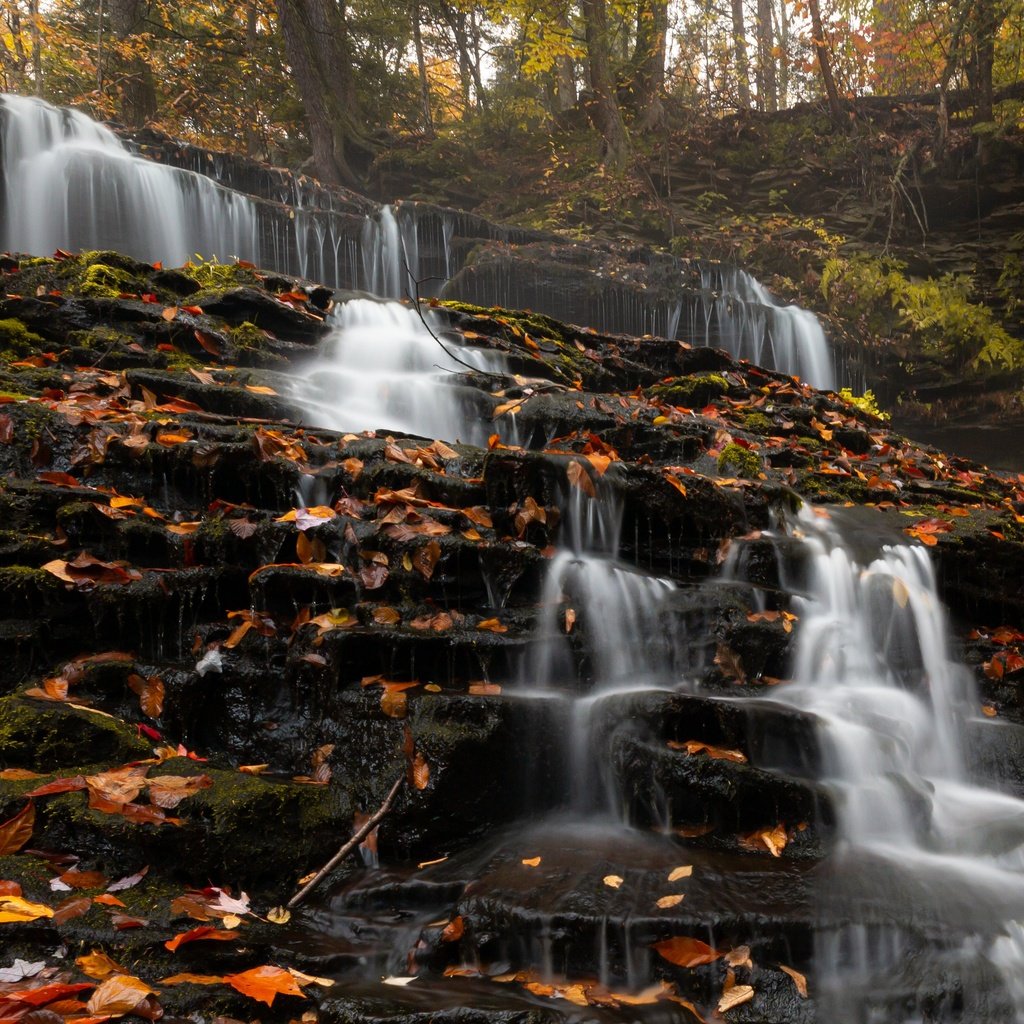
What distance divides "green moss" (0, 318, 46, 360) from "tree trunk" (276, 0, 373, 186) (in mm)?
11479

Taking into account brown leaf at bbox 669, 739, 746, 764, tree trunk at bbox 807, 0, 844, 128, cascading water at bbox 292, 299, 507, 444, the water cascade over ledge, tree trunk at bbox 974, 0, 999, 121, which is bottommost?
brown leaf at bbox 669, 739, 746, 764

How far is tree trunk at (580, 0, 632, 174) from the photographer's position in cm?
1681

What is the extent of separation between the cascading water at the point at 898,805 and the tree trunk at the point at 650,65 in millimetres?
15607

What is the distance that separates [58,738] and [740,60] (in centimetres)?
2190

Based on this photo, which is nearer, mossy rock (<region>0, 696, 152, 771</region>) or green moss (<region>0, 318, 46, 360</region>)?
mossy rock (<region>0, 696, 152, 771</region>)

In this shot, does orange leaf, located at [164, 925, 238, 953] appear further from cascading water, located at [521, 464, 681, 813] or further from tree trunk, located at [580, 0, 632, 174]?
→ tree trunk, located at [580, 0, 632, 174]

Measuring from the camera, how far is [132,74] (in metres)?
16.4

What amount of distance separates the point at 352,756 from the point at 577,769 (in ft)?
3.35

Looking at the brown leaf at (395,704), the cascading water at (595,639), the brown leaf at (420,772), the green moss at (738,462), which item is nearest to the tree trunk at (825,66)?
the green moss at (738,462)

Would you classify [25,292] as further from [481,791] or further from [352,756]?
[481,791]

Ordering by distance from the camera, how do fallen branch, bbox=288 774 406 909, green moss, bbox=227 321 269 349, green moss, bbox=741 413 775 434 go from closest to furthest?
fallen branch, bbox=288 774 406 909
green moss, bbox=227 321 269 349
green moss, bbox=741 413 775 434

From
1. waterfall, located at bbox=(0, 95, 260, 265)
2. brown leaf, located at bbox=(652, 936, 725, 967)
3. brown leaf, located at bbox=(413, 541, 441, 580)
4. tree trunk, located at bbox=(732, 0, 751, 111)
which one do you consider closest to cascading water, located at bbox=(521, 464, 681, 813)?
brown leaf, located at bbox=(413, 541, 441, 580)

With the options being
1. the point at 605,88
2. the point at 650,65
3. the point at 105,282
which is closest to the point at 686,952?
the point at 105,282

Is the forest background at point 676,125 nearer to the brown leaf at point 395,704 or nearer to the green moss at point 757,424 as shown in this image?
the green moss at point 757,424
